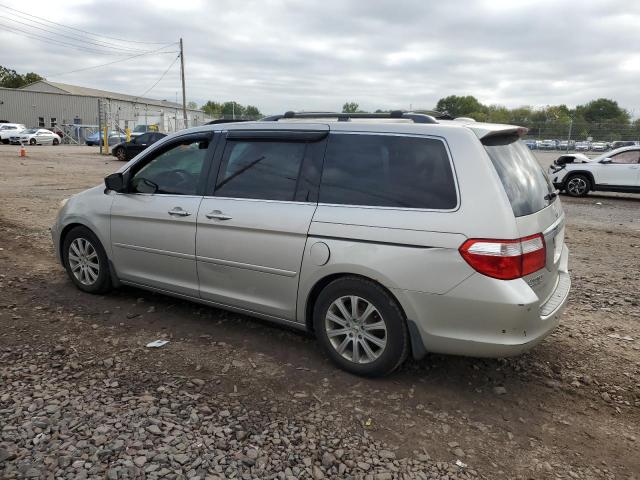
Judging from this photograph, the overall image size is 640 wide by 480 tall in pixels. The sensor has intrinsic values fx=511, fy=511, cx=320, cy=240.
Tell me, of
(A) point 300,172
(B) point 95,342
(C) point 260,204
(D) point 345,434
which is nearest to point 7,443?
(B) point 95,342

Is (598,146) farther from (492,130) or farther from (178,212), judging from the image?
(178,212)

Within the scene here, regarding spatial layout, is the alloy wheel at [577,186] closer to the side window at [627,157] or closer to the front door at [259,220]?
the side window at [627,157]

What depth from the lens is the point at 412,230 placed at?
317 cm

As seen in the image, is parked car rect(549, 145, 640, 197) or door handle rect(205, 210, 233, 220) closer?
door handle rect(205, 210, 233, 220)

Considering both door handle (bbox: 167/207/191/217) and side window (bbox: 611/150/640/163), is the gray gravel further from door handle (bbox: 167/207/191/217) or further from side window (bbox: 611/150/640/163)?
side window (bbox: 611/150/640/163)

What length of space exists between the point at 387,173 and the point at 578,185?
1383cm

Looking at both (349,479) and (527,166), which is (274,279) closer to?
(349,479)

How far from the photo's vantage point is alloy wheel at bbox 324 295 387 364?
134 inches

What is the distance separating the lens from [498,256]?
296 cm

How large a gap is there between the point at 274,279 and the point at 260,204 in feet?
1.87

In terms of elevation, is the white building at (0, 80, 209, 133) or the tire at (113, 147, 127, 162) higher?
the white building at (0, 80, 209, 133)

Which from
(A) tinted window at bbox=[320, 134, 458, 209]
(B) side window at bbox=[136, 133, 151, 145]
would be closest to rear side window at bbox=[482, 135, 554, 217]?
(A) tinted window at bbox=[320, 134, 458, 209]

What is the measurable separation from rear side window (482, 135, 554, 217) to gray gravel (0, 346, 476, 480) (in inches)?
64.4

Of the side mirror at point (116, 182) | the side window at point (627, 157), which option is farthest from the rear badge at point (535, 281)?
the side window at point (627, 157)
